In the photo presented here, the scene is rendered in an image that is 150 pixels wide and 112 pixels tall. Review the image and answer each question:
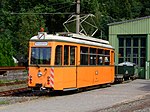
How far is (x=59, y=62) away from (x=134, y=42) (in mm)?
22474

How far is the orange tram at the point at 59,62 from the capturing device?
18.2 m

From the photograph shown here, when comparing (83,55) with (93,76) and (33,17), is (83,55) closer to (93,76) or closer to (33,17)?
(93,76)

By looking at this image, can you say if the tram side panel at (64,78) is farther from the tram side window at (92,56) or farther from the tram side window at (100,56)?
the tram side window at (100,56)

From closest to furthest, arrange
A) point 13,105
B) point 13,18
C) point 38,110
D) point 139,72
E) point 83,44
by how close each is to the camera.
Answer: point 38,110, point 13,105, point 83,44, point 139,72, point 13,18

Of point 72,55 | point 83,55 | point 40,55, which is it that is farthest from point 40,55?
point 83,55

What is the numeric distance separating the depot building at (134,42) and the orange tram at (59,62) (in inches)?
738

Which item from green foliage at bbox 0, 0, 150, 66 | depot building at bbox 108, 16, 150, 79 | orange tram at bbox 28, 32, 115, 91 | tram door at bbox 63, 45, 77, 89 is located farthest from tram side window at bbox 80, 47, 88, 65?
green foliage at bbox 0, 0, 150, 66

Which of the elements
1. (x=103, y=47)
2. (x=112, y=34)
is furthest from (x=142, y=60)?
(x=103, y=47)

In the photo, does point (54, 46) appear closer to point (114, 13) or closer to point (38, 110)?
point (38, 110)

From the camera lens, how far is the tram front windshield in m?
18.3

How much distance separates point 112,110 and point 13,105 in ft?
12.2

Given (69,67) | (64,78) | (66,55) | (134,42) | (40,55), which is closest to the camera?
(40,55)

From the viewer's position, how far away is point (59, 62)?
60.6ft

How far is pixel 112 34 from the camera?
4034 cm
